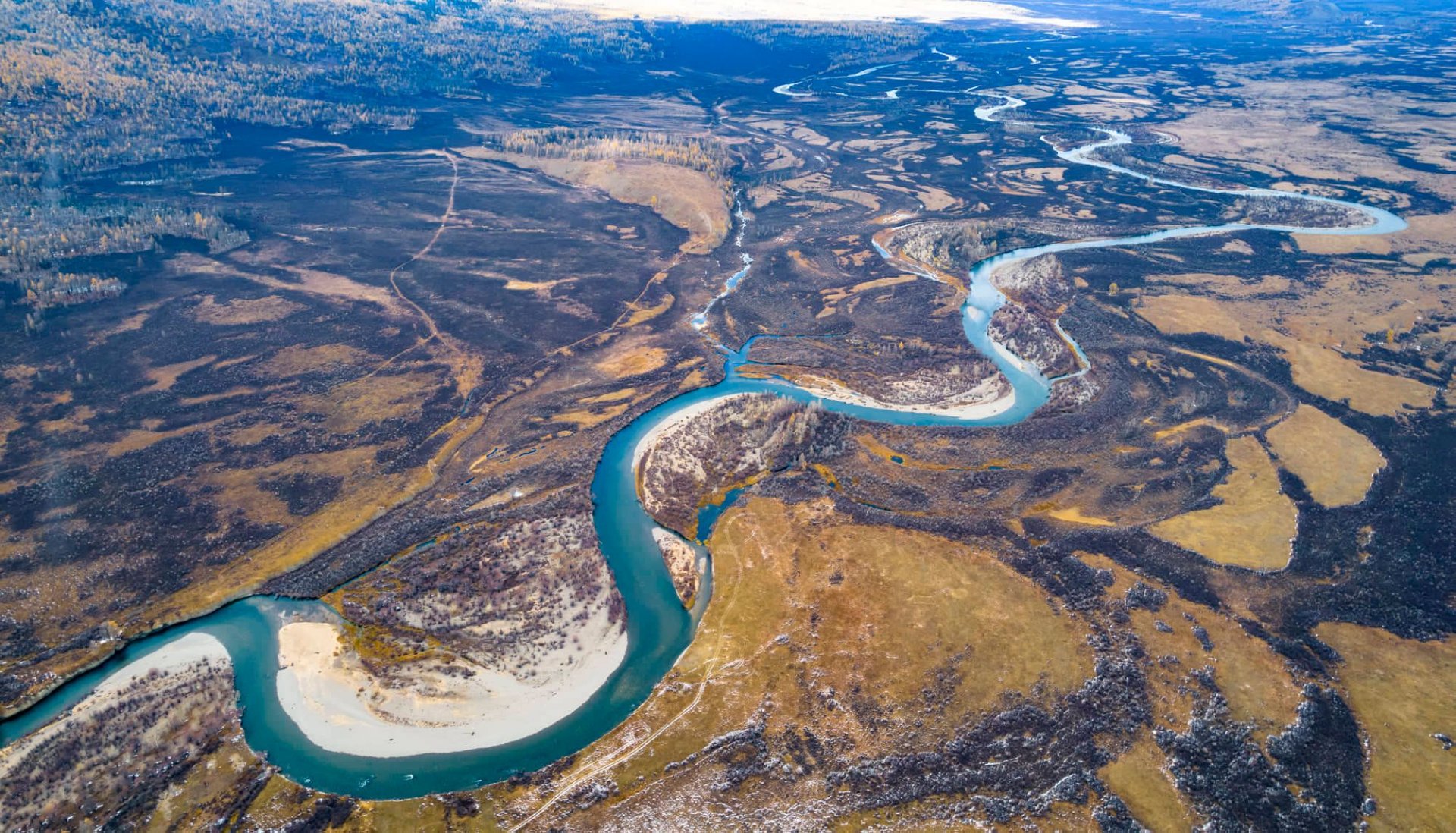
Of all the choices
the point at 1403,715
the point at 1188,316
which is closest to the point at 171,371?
the point at 1403,715

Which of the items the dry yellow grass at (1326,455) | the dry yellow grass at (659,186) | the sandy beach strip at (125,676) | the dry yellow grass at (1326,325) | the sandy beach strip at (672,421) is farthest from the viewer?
the dry yellow grass at (659,186)

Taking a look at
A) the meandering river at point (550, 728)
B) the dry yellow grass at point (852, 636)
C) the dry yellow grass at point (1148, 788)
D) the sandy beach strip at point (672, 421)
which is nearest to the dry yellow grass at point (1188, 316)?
the meandering river at point (550, 728)

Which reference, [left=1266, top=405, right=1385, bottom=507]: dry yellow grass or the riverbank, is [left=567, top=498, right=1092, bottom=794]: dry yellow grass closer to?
the riverbank

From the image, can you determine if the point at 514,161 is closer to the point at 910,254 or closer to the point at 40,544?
the point at 910,254

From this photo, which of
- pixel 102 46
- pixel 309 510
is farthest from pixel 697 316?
pixel 102 46

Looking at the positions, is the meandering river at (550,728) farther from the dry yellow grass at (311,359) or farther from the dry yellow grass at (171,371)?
the dry yellow grass at (171,371)
